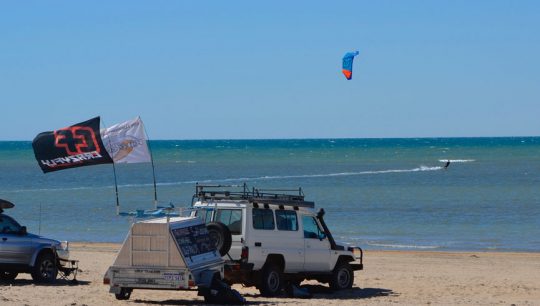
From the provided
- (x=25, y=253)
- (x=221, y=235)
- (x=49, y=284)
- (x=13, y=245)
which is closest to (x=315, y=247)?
(x=221, y=235)

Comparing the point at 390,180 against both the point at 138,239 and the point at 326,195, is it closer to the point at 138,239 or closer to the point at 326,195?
the point at 326,195

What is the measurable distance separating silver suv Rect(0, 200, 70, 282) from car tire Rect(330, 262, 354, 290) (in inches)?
225

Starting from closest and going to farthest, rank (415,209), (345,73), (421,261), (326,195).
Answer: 1. (421,261)
2. (345,73)
3. (415,209)
4. (326,195)

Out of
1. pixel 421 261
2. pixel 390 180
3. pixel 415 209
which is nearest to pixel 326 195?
pixel 415 209

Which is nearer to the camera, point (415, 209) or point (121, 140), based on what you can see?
point (121, 140)

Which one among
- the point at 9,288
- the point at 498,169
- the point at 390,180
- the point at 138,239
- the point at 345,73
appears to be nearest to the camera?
the point at 138,239

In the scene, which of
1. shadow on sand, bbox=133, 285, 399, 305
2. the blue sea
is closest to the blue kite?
the blue sea

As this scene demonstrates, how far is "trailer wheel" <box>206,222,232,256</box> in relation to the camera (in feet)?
62.5

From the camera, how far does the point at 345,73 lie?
1540 inches

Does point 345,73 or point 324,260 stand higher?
point 345,73

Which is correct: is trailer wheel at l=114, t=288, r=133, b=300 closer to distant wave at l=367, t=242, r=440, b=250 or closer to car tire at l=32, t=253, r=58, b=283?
car tire at l=32, t=253, r=58, b=283

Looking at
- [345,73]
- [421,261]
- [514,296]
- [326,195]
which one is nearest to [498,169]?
[326,195]

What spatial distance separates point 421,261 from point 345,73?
11.2 metres

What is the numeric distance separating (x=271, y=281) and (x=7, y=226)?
220 inches
